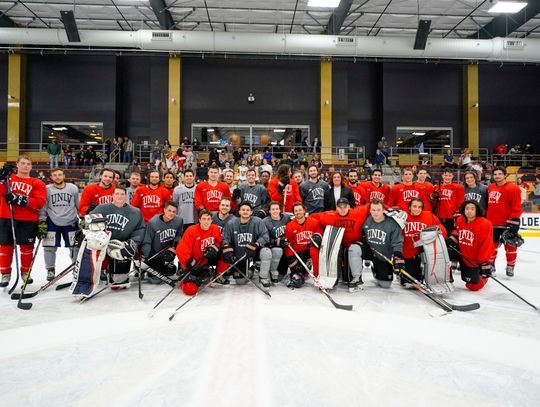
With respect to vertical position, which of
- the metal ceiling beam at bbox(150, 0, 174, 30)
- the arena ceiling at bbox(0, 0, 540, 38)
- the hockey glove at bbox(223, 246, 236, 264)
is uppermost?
the arena ceiling at bbox(0, 0, 540, 38)

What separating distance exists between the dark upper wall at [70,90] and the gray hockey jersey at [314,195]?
12.2 meters

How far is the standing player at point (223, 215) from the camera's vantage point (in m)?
4.20

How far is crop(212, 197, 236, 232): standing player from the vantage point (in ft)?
13.8

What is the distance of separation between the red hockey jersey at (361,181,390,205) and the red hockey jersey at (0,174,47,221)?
4.25 m

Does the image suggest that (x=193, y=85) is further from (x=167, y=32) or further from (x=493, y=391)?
(x=493, y=391)

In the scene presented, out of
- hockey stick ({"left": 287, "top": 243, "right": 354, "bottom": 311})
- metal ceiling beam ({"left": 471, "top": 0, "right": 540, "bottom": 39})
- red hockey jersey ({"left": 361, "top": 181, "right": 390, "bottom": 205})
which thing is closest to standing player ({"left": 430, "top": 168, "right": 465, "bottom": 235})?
red hockey jersey ({"left": 361, "top": 181, "right": 390, "bottom": 205})

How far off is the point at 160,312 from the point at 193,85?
1319 centimetres

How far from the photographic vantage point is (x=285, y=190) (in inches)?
190

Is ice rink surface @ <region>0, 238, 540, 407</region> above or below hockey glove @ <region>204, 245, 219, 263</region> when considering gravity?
below

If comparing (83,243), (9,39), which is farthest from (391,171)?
(9,39)

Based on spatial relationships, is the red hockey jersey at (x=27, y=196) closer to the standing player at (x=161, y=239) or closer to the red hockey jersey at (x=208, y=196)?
the standing player at (x=161, y=239)

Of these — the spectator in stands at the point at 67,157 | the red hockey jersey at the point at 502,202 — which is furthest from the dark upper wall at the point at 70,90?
the red hockey jersey at the point at 502,202

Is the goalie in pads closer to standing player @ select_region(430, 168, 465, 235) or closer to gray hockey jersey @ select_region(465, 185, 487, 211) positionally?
standing player @ select_region(430, 168, 465, 235)

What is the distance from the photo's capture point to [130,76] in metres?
14.9
